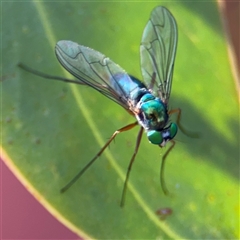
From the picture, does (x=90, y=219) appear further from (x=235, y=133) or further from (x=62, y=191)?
(x=235, y=133)

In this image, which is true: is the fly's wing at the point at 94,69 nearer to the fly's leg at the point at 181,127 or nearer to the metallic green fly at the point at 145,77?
the metallic green fly at the point at 145,77

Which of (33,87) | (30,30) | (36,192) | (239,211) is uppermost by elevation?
(30,30)

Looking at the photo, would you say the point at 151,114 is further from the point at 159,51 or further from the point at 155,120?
the point at 159,51

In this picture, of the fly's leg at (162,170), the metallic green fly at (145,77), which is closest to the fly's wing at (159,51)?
the metallic green fly at (145,77)

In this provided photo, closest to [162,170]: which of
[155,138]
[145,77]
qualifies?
[155,138]

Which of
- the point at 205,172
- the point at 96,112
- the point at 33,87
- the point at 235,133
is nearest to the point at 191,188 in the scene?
the point at 205,172

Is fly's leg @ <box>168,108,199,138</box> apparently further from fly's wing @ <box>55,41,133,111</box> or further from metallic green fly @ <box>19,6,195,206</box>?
fly's wing @ <box>55,41,133,111</box>

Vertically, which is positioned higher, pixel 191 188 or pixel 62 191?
pixel 62 191
